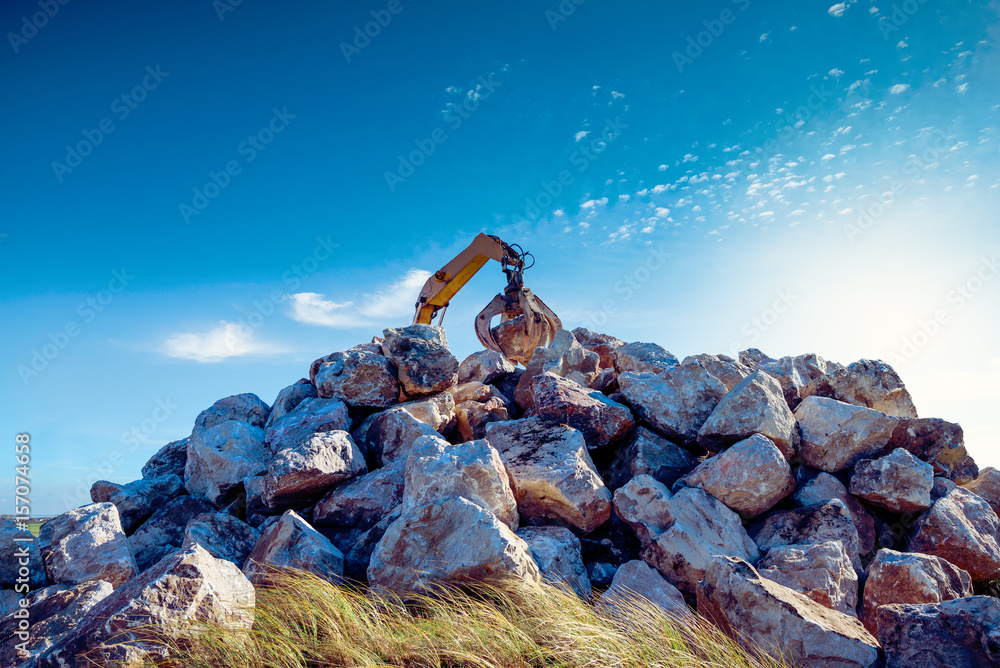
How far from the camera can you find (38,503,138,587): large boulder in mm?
4262

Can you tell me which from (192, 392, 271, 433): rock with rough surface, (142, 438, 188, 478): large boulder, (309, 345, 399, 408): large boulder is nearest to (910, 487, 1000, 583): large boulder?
(309, 345, 399, 408): large boulder

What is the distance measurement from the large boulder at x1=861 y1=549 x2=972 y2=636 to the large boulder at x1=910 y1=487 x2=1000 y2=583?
0.72 m

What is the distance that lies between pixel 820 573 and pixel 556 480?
181cm

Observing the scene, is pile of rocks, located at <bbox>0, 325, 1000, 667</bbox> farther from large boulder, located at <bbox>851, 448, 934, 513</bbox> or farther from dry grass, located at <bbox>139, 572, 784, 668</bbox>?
dry grass, located at <bbox>139, 572, 784, 668</bbox>

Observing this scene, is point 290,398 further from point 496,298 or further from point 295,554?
point 496,298

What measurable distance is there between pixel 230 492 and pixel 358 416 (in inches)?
54.1

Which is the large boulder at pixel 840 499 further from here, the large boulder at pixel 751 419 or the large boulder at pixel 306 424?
the large boulder at pixel 306 424

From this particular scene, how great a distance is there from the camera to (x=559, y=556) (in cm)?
393

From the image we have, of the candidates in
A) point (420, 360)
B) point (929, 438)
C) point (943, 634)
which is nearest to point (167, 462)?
point (420, 360)

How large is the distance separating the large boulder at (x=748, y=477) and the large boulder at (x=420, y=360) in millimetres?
2645

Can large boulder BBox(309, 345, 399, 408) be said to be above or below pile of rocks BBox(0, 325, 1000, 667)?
above

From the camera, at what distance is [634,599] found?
3475mm

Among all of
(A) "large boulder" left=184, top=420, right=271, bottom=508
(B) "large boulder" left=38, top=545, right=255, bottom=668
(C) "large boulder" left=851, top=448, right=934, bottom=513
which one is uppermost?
(A) "large boulder" left=184, top=420, right=271, bottom=508

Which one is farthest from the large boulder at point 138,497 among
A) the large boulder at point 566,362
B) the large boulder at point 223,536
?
the large boulder at point 566,362
